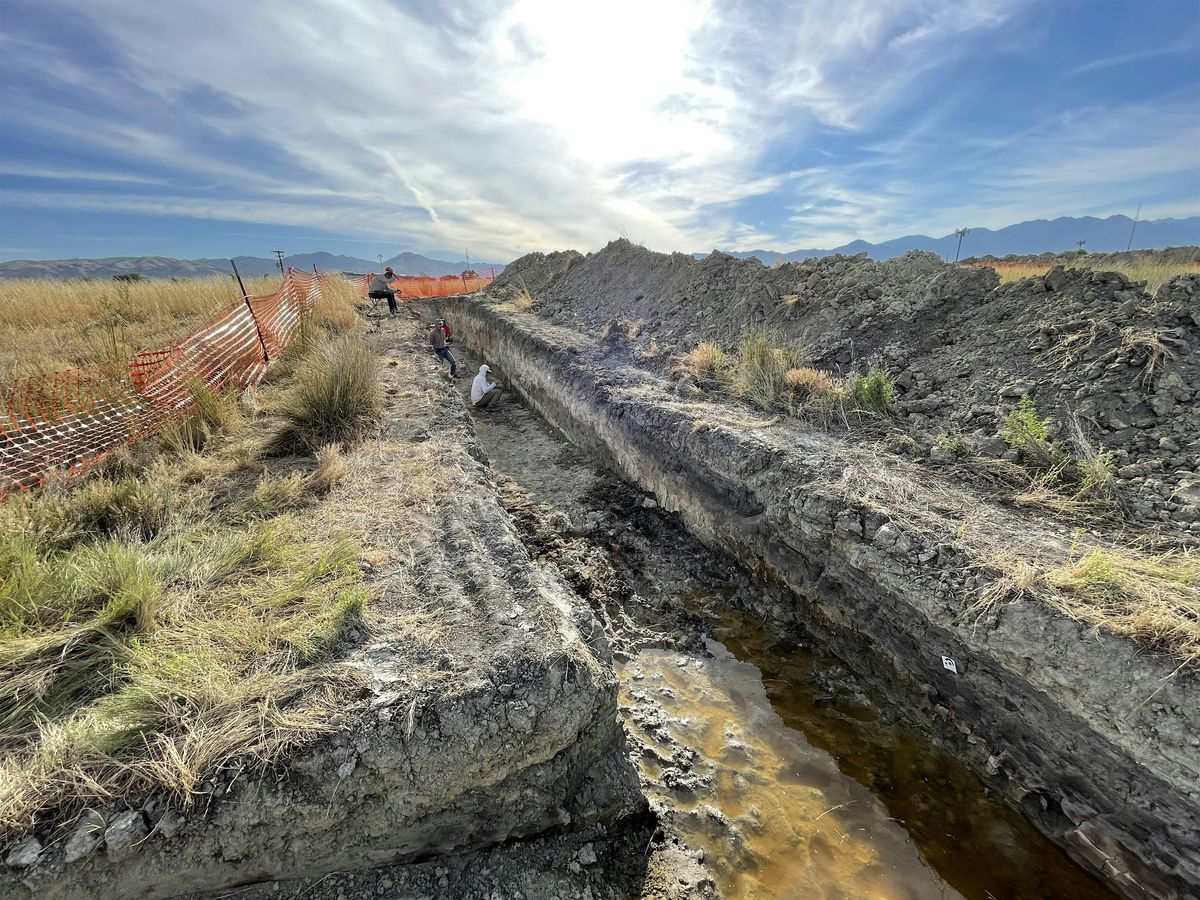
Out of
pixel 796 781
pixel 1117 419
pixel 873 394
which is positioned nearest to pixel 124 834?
pixel 796 781

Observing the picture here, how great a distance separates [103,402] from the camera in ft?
16.9

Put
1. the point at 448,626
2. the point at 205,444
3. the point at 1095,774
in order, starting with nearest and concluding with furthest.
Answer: the point at 1095,774 → the point at 448,626 → the point at 205,444

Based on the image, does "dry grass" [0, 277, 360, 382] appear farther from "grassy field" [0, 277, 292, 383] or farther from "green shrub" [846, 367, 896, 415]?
"green shrub" [846, 367, 896, 415]

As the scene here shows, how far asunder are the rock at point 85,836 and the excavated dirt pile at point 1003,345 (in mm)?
5667

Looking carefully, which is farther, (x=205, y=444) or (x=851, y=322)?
(x=851, y=322)

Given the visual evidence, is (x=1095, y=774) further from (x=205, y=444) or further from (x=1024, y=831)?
(x=205, y=444)

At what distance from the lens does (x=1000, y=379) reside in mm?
5020

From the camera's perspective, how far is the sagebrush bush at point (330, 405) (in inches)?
208

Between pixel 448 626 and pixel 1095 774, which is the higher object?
pixel 448 626

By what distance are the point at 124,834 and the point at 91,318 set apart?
43.4ft

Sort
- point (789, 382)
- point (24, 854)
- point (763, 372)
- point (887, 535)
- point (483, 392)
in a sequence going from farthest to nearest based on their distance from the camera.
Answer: point (483, 392)
point (763, 372)
point (789, 382)
point (887, 535)
point (24, 854)

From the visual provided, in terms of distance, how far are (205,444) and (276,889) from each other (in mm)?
4240

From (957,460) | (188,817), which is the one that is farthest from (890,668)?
(188,817)

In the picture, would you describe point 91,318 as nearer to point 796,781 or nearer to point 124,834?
point 124,834
